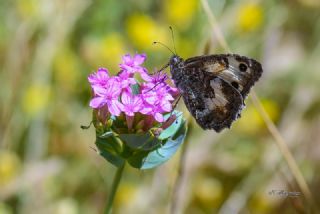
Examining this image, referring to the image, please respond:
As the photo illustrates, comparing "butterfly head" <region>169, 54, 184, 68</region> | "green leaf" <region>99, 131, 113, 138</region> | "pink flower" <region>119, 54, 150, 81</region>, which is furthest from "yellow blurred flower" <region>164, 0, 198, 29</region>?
"green leaf" <region>99, 131, 113, 138</region>

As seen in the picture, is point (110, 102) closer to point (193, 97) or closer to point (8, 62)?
point (193, 97)

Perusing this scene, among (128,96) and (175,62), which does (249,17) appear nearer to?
(175,62)

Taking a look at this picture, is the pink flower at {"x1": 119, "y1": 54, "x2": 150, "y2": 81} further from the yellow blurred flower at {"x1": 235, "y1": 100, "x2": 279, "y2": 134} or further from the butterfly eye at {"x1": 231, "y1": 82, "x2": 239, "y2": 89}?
the yellow blurred flower at {"x1": 235, "y1": 100, "x2": 279, "y2": 134}

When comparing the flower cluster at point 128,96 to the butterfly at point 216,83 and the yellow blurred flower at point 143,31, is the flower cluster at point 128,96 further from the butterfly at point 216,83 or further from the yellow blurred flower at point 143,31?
the yellow blurred flower at point 143,31

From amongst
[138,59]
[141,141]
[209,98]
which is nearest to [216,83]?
[209,98]

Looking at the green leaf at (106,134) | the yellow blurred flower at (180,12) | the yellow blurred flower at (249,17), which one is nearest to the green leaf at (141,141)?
the green leaf at (106,134)

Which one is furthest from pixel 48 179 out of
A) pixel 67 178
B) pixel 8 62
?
pixel 8 62
